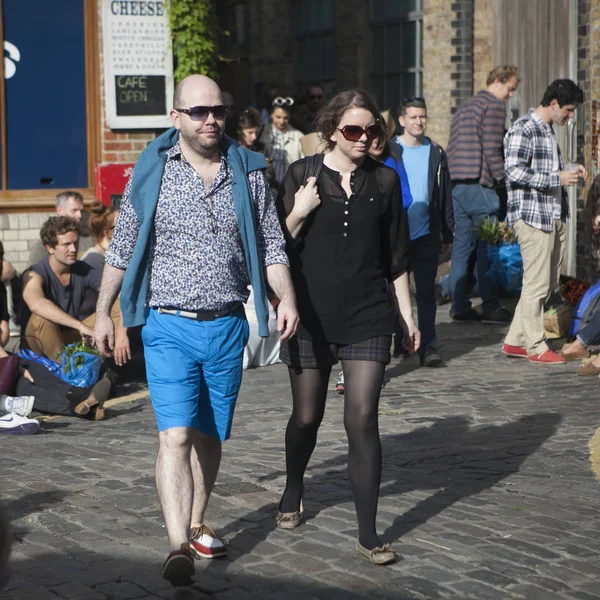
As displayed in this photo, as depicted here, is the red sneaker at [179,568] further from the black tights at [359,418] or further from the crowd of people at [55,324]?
A: the crowd of people at [55,324]

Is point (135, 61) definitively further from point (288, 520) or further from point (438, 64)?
point (288, 520)

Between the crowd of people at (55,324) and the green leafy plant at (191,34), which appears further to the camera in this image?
the green leafy plant at (191,34)

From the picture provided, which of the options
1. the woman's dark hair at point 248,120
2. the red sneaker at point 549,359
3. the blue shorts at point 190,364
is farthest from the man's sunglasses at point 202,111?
the woman's dark hair at point 248,120

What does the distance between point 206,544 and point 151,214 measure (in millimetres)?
1387

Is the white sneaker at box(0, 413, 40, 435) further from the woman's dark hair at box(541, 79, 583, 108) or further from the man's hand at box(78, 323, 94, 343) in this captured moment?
the woman's dark hair at box(541, 79, 583, 108)

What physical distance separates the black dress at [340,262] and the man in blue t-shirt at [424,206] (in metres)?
4.13

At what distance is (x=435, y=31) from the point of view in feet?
53.1

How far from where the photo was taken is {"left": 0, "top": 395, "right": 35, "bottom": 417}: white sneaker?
318 inches

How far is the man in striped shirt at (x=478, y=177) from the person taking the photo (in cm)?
1216

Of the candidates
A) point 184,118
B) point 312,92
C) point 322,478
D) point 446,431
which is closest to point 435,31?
point 312,92

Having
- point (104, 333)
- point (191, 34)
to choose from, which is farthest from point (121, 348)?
point (191, 34)

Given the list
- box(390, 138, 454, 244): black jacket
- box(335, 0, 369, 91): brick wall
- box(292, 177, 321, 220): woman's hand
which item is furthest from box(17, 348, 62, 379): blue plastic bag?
box(335, 0, 369, 91): brick wall

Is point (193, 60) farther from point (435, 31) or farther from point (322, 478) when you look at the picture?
point (322, 478)

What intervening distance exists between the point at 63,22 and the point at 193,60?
1.32 metres
